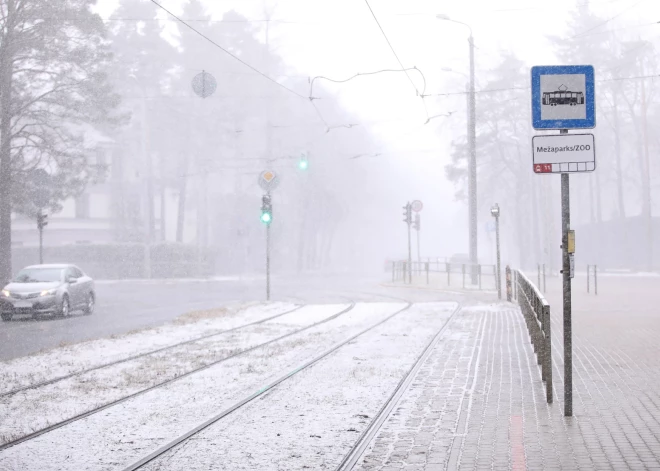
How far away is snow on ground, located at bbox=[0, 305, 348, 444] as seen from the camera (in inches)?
354

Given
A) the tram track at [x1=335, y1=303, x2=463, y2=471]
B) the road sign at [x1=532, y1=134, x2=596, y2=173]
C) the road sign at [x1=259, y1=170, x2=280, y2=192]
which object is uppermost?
the road sign at [x1=259, y1=170, x2=280, y2=192]

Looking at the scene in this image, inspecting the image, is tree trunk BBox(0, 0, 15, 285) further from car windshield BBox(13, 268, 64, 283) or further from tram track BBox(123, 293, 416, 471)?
tram track BBox(123, 293, 416, 471)

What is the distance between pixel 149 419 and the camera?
870 cm

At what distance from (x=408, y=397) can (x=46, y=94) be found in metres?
23.8

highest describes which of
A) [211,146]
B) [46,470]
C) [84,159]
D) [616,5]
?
[616,5]

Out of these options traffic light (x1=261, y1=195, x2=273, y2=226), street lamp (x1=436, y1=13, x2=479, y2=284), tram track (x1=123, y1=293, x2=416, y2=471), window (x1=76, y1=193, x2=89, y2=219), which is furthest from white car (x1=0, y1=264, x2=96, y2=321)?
window (x1=76, y1=193, x2=89, y2=219)

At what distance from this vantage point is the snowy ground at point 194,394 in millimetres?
7473

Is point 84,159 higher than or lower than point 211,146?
lower

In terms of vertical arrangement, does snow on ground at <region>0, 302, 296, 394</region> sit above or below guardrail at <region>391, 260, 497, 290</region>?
below

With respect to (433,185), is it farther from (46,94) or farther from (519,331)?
(519,331)

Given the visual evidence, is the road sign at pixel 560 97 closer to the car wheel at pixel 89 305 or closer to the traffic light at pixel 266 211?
the traffic light at pixel 266 211

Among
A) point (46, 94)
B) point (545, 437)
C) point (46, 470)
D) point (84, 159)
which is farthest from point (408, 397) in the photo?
point (84, 159)

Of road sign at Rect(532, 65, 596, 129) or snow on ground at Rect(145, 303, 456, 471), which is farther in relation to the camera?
road sign at Rect(532, 65, 596, 129)

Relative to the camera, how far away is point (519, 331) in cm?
1717
